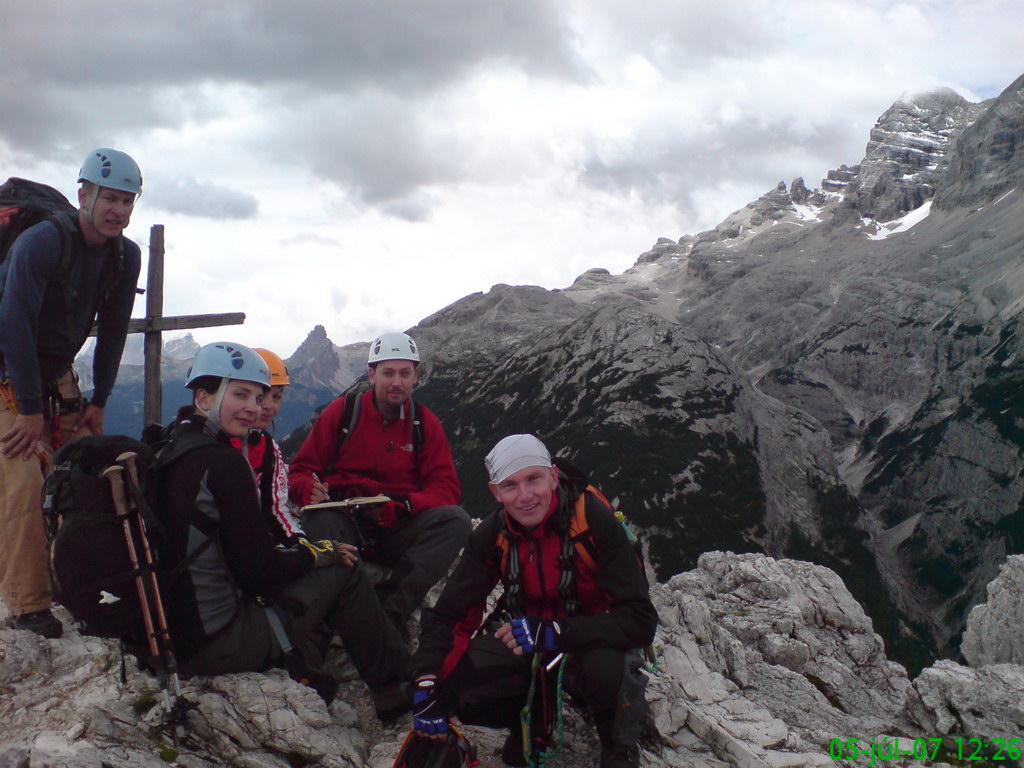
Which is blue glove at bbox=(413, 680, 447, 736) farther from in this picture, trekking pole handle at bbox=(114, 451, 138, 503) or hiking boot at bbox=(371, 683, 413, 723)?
trekking pole handle at bbox=(114, 451, 138, 503)

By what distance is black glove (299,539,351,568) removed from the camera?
6930 millimetres

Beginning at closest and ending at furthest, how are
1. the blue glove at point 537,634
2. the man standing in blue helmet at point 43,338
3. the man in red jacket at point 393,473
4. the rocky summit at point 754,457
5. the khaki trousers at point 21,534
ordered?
the blue glove at point 537,634 < the man standing in blue helmet at point 43,338 < the khaki trousers at point 21,534 < the man in red jacket at point 393,473 < the rocky summit at point 754,457

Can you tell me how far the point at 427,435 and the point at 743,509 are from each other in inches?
3390

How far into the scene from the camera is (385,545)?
9055 millimetres

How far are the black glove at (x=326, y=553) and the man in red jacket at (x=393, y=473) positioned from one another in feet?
5.41

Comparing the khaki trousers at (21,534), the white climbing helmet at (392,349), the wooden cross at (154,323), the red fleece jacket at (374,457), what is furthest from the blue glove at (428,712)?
the wooden cross at (154,323)

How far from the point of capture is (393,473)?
30.6 ft

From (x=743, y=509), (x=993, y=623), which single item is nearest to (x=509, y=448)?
(x=993, y=623)

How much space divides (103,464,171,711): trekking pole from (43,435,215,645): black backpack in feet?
0.06

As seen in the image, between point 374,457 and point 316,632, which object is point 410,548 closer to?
point 374,457

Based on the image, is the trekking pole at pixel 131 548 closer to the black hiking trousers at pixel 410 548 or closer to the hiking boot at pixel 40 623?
the hiking boot at pixel 40 623

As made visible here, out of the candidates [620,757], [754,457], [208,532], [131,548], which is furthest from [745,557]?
[754,457]

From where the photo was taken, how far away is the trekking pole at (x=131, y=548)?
5961mm

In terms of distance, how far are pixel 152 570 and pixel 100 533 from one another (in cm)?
56
